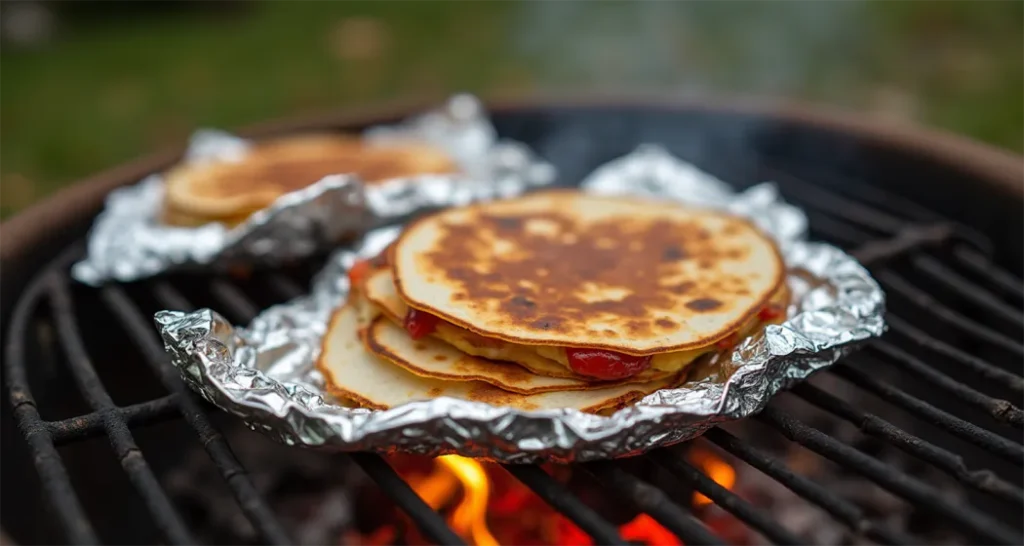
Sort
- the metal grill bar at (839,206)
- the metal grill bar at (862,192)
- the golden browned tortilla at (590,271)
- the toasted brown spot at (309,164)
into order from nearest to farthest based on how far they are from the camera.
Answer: the golden browned tortilla at (590,271), the metal grill bar at (839,206), the metal grill bar at (862,192), the toasted brown spot at (309,164)

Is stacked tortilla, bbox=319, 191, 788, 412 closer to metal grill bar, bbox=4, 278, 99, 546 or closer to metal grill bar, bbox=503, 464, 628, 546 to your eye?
metal grill bar, bbox=503, 464, 628, 546

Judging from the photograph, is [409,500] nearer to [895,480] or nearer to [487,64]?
[895,480]

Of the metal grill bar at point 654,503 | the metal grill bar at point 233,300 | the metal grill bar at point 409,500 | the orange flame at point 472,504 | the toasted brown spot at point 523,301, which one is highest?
the toasted brown spot at point 523,301

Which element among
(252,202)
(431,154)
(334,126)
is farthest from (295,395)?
(334,126)

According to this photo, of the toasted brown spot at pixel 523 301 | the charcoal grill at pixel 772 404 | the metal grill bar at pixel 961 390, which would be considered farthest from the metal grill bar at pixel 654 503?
the metal grill bar at pixel 961 390

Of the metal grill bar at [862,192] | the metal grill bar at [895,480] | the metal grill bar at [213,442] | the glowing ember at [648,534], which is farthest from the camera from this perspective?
the metal grill bar at [862,192]

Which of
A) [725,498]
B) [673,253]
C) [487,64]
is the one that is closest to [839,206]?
[673,253]

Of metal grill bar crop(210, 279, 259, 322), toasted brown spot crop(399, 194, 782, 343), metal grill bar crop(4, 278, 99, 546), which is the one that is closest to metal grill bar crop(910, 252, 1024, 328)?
toasted brown spot crop(399, 194, 782, 343)

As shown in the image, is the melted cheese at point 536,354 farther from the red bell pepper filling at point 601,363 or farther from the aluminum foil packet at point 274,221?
the aluminum foil packet at point 274,221
